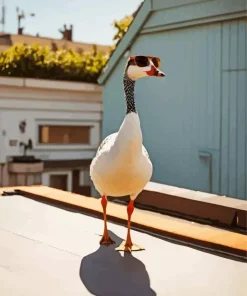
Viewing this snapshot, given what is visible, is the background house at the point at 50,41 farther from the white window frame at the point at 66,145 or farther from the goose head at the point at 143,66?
the goose head at the point at 143,66

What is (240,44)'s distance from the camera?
765 cm

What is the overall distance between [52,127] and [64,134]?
16.3 inches

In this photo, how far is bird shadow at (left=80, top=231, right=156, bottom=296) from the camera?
306 centimetres

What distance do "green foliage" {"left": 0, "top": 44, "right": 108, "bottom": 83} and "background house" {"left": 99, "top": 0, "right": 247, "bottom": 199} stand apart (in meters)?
2.83

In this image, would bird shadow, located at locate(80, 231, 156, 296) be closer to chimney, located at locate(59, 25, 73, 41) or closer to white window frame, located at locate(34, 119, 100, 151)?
white window frame, located at locate(34, 119, 100, 151)

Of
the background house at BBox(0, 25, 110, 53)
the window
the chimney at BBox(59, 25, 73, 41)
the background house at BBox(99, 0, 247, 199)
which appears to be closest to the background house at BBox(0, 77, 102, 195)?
the window

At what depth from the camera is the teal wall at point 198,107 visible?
25.3 ft

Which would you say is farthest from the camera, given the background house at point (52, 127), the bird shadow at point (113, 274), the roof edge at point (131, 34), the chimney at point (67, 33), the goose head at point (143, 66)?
the chimney at point (67, 33)

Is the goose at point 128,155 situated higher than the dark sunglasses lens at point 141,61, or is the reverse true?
the dark sunglasses lens at point 141,61

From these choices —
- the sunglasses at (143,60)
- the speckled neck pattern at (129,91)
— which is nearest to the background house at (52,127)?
the speckled neck pattern at (129,91)

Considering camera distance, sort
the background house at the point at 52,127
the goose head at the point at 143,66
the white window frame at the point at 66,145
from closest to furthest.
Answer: the goose head at the point at 143,66 < the background house at the point at 52,127 < the white window frame at the point at 66,145

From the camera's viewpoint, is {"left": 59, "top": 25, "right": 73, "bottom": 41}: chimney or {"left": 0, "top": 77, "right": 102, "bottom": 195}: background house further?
{"left": 59, "top": 25, "right": 73, "bottom": 41}: chimney

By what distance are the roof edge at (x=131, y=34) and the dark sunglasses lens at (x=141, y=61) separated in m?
5.48

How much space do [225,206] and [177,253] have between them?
59.4 inches
